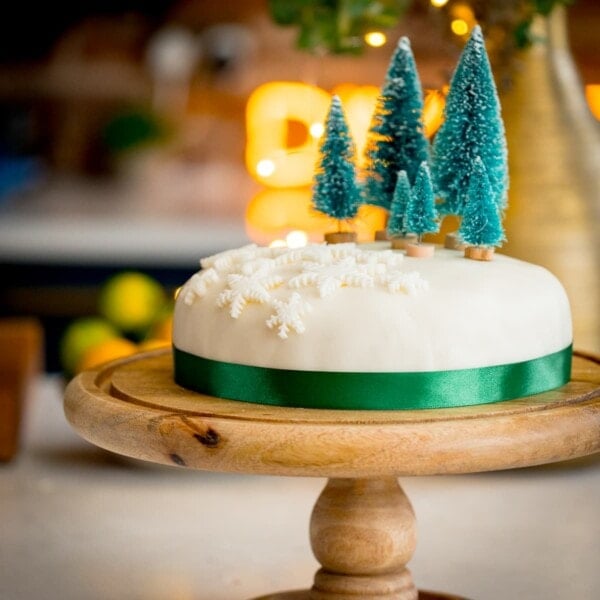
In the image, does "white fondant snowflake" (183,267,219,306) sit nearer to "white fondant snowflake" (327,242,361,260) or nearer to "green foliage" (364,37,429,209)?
"white fondant snowflake" (327,242,361,260)

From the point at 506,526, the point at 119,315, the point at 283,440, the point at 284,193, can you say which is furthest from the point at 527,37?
the point at 284,193

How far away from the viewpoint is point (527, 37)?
1907 mm

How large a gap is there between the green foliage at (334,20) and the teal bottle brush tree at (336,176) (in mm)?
512

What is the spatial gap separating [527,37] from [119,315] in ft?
3.05

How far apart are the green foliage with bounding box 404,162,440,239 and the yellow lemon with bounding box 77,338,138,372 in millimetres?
935

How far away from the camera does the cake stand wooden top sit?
982 millimetres

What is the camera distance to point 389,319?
107cm

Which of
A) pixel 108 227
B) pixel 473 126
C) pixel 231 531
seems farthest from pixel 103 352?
pixel 108 227

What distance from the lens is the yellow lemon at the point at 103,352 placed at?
2.05 m

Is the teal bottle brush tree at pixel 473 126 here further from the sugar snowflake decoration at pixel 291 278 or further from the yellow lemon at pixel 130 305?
the yellow lemon at pixel 130 305

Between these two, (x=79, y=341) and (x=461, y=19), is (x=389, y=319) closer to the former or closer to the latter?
(x=461, y=19)

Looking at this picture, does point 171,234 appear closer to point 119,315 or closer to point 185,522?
point 119,315

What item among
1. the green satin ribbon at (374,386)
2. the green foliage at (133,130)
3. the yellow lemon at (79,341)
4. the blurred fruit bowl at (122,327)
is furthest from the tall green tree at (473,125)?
the green foliage at (133,130)

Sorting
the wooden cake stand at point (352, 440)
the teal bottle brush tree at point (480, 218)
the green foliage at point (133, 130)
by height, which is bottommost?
the wooden cake stand at point (352, 440)
